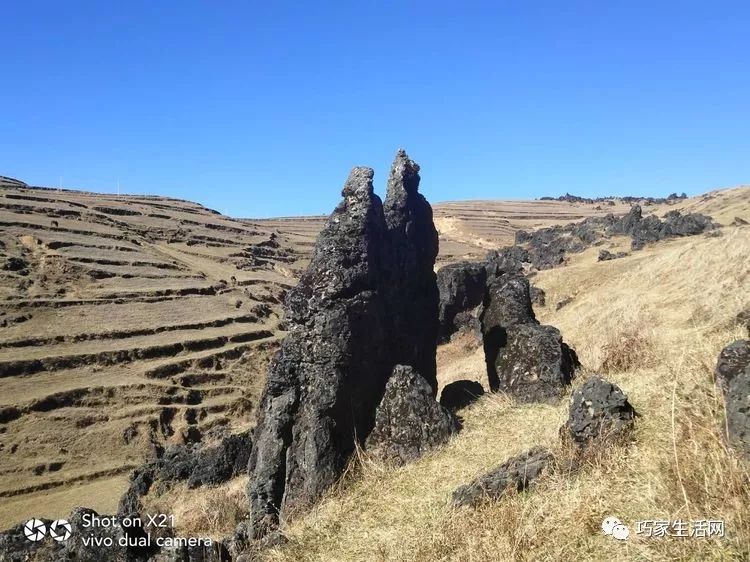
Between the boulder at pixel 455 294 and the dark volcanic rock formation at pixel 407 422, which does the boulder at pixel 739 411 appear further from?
the boulder at pixel 455 294

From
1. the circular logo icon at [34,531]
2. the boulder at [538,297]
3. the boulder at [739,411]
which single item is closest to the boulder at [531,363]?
the boulder at [739,411]

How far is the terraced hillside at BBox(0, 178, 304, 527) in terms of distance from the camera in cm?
3275

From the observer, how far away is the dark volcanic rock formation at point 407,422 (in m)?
10.1

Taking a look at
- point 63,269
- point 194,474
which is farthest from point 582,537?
point 63,269

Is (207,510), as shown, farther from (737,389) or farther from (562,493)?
(737,389)

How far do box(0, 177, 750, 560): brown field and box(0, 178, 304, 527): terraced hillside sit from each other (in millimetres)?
166

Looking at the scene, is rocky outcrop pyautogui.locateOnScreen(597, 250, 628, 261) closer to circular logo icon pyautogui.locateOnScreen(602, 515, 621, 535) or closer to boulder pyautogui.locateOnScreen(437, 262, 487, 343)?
boulder pyautogui.locateOnScreen(437, 262, 487, 343)

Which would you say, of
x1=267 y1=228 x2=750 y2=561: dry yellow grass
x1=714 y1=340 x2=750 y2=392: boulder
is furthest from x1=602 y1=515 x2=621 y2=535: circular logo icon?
x1=714 y1=340 x2=750 y2=392: boulder

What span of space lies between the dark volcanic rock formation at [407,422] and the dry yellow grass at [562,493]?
348 millimetres

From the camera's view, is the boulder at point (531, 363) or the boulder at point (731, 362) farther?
the boulder at point (531, 363)

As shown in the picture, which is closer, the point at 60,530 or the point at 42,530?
the point at 60,530

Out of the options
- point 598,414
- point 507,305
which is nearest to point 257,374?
point 507,305

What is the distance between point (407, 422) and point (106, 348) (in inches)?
1622

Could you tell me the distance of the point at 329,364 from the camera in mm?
10680
